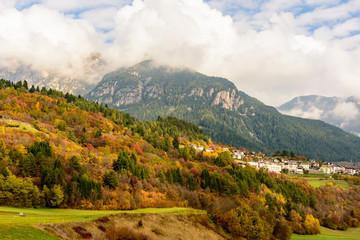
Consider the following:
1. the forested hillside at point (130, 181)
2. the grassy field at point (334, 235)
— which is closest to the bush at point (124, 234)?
the forested hillside at point (130, 181)

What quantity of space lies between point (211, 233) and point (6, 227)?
104 ft

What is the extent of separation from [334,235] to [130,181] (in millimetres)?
60779

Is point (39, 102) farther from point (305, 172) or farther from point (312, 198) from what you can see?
point (305, 172)

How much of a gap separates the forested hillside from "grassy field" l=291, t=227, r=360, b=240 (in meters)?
3.23

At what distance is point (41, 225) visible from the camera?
3116 cm

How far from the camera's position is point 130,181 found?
80.4 metres

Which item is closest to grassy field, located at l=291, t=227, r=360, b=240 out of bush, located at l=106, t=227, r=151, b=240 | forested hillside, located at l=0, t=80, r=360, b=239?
forested hillside, located at l=0, t=80, r=360, b=239

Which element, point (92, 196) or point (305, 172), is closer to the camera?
point (92, 196)

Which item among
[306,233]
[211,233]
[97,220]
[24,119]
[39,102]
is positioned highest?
[39,102]

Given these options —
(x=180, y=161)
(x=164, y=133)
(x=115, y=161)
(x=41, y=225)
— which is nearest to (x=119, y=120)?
(x=164, y=133)

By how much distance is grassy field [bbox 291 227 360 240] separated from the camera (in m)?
73.7

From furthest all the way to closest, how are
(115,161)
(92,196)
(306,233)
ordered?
(115,161)
(306,233)
(92,196)

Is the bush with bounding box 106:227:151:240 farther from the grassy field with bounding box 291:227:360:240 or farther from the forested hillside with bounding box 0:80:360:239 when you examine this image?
the grassy field with bounding box 291:227:360:240

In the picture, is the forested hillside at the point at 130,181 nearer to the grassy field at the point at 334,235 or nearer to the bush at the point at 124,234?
the grassy field at the point at 334,235
